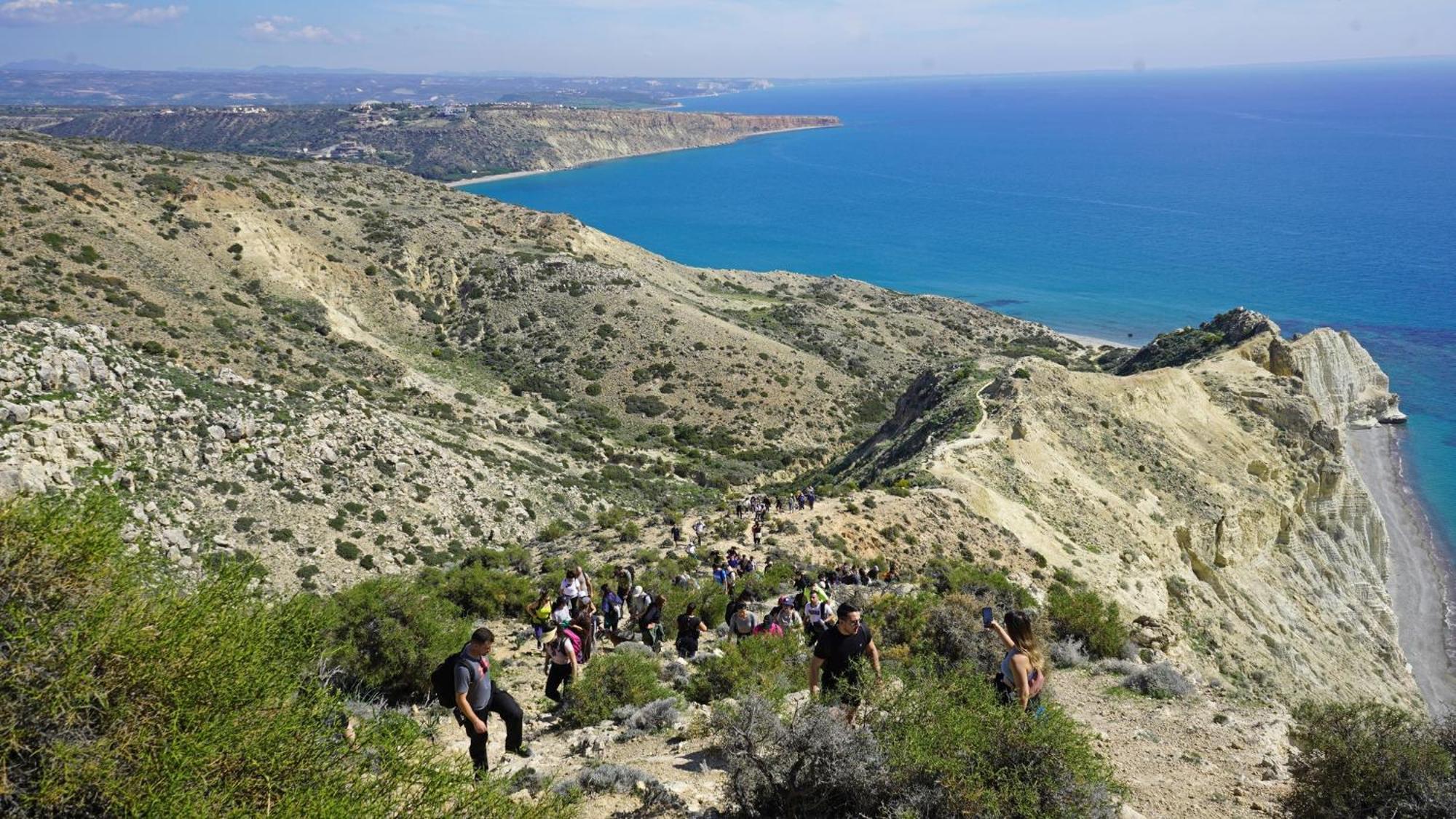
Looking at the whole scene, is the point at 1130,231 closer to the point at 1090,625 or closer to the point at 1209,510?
the point at 1209,510

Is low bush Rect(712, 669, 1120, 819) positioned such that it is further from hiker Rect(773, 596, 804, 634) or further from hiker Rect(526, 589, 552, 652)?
hiker Rect(526, 589, 552, 652)

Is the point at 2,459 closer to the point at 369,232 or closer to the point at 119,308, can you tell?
the point at 119,308

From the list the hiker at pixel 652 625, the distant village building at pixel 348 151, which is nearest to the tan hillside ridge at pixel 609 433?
the hiker at pixel 652 625

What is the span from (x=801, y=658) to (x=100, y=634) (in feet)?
26.9

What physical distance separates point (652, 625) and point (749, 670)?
2.71 m

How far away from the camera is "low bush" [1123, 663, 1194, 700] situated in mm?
10648

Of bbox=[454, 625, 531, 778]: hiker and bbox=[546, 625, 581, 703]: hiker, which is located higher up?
bbox=[454, 625, 531, 778]: hiker

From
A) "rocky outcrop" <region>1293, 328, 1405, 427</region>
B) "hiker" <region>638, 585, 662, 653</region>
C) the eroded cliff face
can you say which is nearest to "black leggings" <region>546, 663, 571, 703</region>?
"hiker" <region>638, 585, 662, 653</region>

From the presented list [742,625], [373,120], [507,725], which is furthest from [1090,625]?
[373,120]

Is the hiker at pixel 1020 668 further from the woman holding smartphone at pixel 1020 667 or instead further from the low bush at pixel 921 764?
the low bush at pixel 921 764

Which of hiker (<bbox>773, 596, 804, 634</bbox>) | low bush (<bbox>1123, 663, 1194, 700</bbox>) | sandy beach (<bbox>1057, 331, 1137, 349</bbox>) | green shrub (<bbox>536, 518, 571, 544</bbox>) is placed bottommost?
sandy beach (<bbox>1057, 331, 1137, 349</bbox>)

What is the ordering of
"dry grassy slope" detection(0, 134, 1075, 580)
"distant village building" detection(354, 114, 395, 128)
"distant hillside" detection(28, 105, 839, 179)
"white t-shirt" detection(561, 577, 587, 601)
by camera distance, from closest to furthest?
"white t-shirt" detection(561, 577, 587, 601) < "dry grassy slope" detection(0, 134, 1075, 580) < "distant hillside" detection(28, 105, 839, 179) < "distant village building" detection(354, 114, 395, 128)

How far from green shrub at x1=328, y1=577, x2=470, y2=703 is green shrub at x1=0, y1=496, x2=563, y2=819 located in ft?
16.2

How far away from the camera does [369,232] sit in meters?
50.2
